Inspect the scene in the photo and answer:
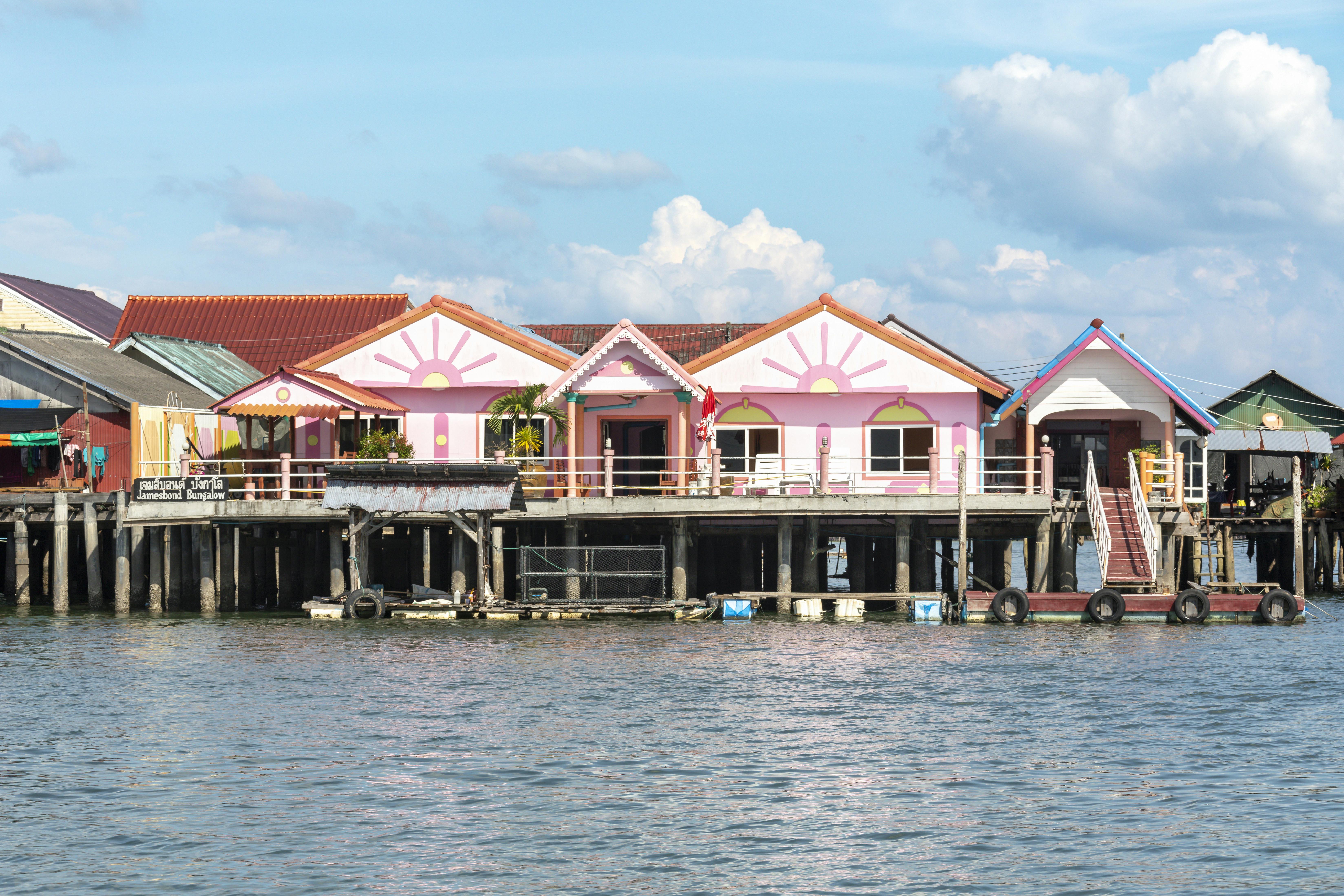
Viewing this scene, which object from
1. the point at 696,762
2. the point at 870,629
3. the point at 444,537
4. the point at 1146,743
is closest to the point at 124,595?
the point at 444,537

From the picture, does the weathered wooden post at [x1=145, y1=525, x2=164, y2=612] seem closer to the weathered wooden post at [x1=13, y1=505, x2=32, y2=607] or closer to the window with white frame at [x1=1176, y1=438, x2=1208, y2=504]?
the weathered wooden post at [x1=13, y1=505, x2=32, y2=607]

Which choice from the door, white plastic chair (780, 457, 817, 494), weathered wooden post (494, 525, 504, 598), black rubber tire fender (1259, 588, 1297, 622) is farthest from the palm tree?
black rubber tire fender (1259, 588, 1297, 622)

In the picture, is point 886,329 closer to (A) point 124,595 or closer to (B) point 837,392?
(B) point 837,392

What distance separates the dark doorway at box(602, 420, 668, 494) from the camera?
3834cm

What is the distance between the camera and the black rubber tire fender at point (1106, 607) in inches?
1251

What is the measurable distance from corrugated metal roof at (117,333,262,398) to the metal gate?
13014mm

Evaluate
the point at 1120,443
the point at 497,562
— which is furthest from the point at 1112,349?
the point at 497,562

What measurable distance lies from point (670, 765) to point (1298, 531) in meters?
24.8

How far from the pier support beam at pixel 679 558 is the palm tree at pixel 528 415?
397 cm

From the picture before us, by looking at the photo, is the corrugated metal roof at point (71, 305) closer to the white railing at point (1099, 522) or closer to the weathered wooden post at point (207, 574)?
the weathered wooden post at point (207, 574)

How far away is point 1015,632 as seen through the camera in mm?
31453

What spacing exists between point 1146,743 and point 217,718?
1359 centimetres

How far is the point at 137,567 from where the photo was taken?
35.8 m

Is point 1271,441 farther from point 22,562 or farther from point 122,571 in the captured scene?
point 22,562
